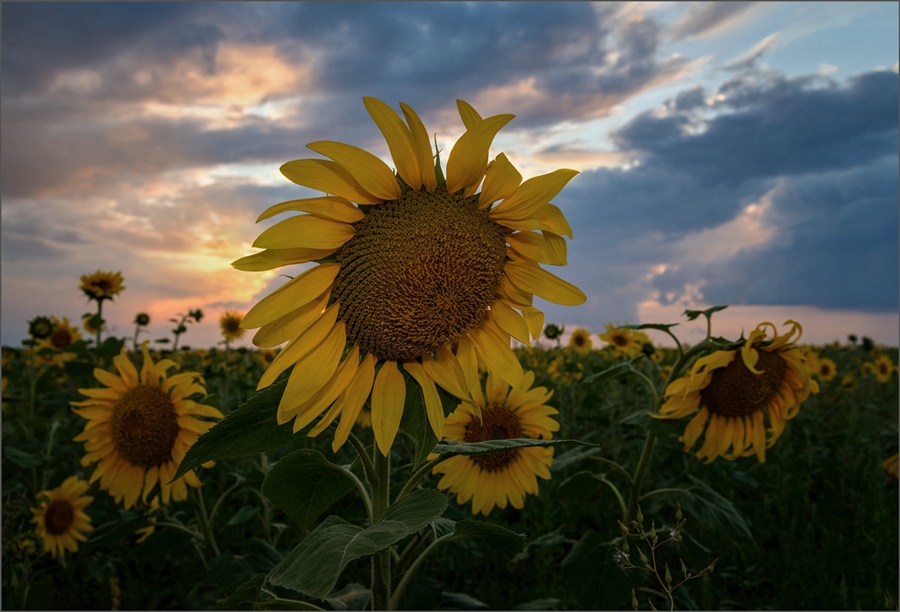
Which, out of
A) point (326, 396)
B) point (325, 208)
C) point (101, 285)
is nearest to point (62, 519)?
point (101, 285)

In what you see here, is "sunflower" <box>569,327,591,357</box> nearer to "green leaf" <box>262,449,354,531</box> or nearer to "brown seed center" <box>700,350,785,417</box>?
"brown seed center" <box>700,350,785,417</box>

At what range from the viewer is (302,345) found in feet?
4.91

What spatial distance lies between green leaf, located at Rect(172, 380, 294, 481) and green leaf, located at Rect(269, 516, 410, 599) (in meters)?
0.25

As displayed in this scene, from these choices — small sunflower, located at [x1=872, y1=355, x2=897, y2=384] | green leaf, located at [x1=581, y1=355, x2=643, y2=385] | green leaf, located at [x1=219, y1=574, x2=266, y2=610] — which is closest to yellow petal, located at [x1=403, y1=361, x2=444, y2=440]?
green leaf, located at [x1=219, y1=574, x2=266, y2=610]

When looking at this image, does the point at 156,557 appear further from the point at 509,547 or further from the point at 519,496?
the point at 509,547

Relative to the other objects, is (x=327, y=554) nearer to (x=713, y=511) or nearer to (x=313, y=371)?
(x=313, y=371)

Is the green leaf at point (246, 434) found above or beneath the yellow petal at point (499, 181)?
beneath

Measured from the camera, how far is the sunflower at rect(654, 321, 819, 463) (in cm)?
278

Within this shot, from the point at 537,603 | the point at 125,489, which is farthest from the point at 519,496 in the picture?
the point at 125,489

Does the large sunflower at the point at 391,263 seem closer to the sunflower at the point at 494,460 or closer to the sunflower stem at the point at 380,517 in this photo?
the sunflower stem at the point at 380,517

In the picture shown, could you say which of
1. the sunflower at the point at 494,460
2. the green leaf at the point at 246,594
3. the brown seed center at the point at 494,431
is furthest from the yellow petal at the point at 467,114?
the brown seed center at the point at 494,431

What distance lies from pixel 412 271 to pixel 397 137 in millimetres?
315

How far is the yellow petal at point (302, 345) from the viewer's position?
1460mm

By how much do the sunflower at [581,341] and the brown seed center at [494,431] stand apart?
5.33 metres
